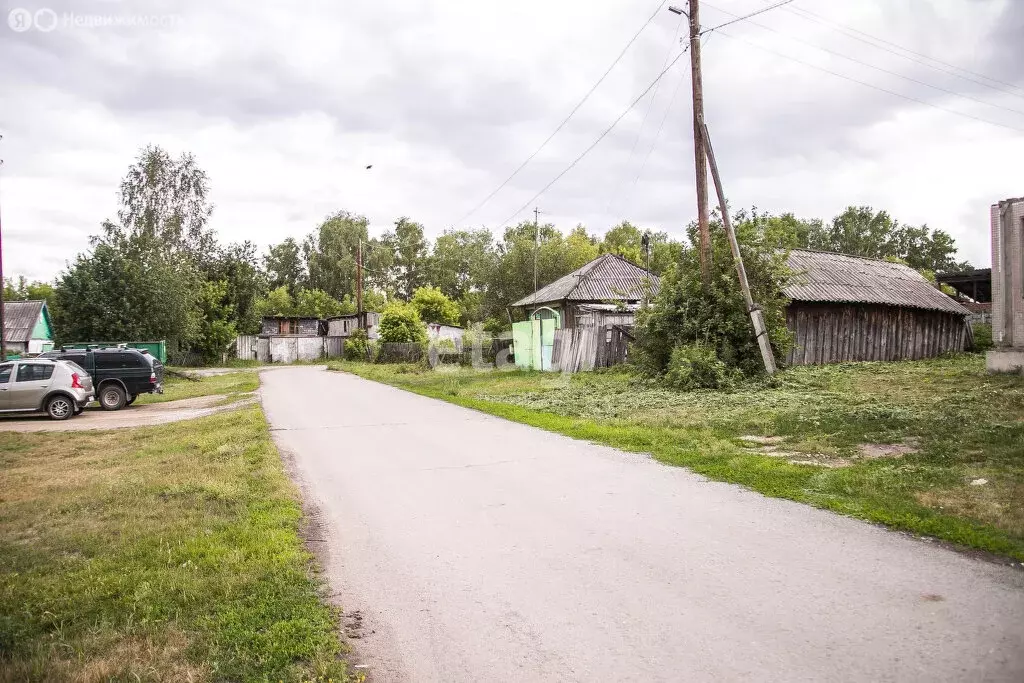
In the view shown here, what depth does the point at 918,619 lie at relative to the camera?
12.2ft

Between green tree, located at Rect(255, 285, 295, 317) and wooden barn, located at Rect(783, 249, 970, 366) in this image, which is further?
green tree, located at Rect(255, 285, 295, 317)

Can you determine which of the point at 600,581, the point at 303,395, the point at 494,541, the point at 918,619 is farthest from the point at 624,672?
the point at 303,395

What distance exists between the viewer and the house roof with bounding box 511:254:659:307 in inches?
1359

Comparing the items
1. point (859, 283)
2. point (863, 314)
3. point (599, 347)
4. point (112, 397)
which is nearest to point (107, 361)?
point (112, 397)

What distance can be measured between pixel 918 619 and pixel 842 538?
154cm

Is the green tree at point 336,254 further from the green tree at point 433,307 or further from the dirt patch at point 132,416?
the dirt patch at point 132,416

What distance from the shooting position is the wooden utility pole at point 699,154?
17469mm

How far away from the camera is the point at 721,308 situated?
17.4 meters

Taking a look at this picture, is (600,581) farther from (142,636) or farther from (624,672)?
(142,636)

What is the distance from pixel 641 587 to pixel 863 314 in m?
25.0

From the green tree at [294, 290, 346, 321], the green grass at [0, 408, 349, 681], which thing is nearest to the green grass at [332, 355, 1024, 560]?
the green grass at [0, 408, 349, 681]

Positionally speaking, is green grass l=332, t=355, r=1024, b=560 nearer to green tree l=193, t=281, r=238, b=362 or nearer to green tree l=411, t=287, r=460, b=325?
green tree l=193, t=281, r=238, b=362

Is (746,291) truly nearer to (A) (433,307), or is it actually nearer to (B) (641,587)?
(B) (641,587)

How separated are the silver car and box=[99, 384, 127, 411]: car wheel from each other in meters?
2.55
